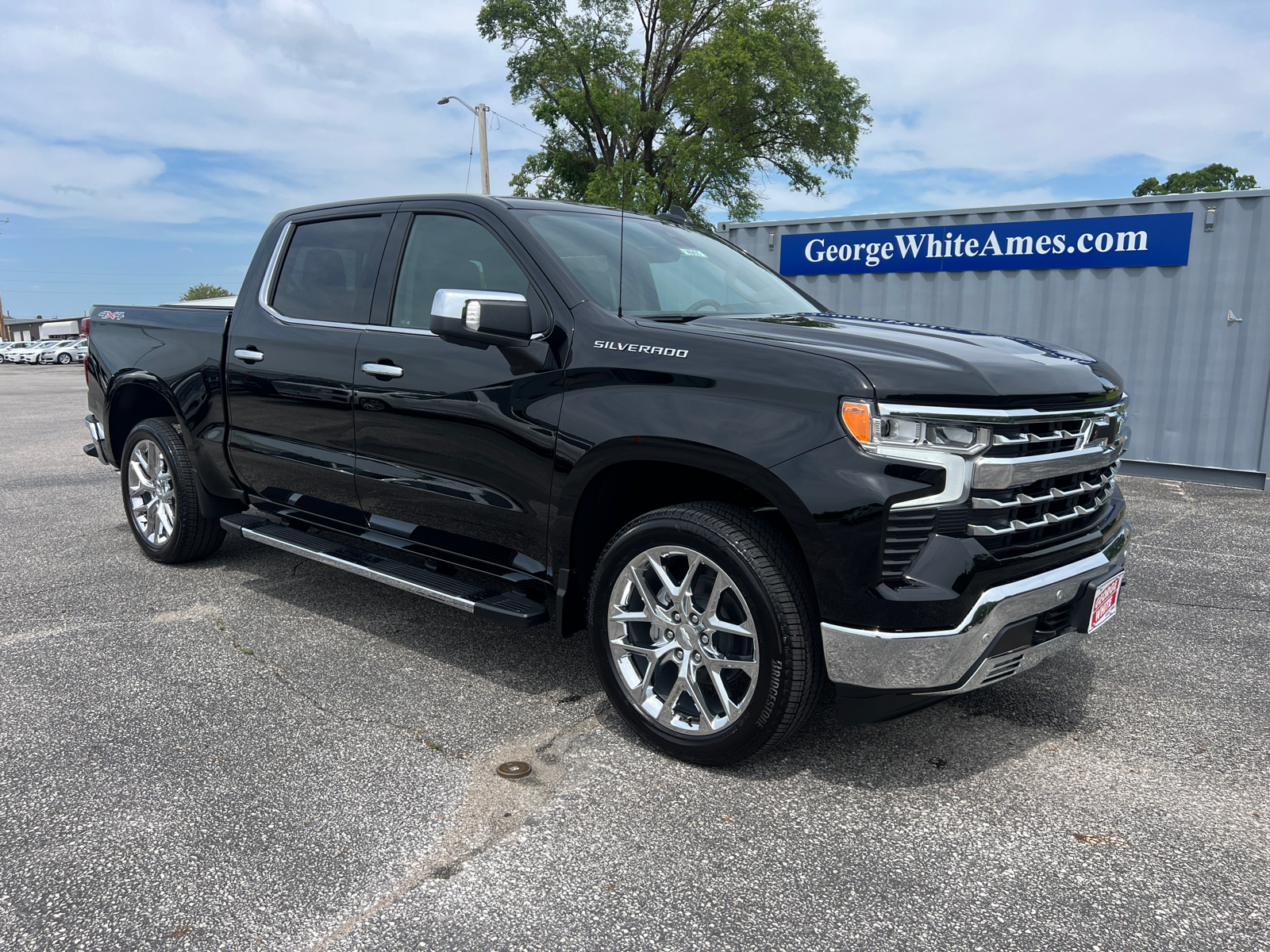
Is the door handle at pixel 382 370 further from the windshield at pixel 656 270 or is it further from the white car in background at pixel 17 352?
the white car in background at pixel 17 352

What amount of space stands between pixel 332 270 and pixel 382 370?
80 centimetres

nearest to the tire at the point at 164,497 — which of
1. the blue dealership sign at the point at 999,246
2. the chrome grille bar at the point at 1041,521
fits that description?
the chrome grille bar at the point at 1041,521

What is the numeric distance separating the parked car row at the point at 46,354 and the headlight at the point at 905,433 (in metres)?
62.6

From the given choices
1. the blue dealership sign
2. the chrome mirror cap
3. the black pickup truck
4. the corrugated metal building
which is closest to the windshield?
the black pickup truck

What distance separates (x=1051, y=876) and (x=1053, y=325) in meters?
8.43

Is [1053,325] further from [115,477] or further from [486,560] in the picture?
[115,477]

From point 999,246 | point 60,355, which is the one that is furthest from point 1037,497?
point 60,355

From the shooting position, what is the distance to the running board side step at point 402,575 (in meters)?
3.29

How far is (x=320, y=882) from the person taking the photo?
2.39 meters

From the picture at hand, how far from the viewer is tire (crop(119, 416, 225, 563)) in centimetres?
503

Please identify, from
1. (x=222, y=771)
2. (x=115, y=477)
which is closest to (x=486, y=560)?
(x=222, y=771)

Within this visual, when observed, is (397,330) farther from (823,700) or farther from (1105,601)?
(1105,601)

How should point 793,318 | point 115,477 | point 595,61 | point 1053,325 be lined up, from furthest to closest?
point 595,61 → point 1053,325 → point 115,477 → point 793,318

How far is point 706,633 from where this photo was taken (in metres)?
2.92
